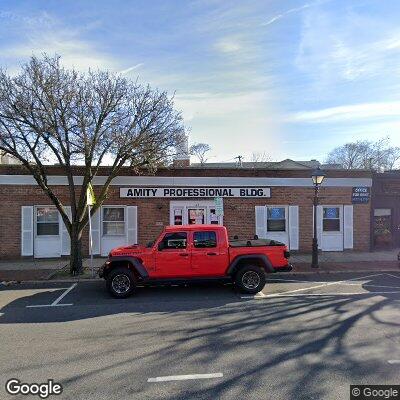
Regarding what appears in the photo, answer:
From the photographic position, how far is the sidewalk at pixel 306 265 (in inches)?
505

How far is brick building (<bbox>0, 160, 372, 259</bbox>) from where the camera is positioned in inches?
622

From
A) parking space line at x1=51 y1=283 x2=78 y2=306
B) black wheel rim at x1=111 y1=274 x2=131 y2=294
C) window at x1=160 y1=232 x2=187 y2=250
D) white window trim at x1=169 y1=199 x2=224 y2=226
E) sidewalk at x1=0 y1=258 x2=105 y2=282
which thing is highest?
white window trim at x1=169 y1=199 x2=224 y2=226

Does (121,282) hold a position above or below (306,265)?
above

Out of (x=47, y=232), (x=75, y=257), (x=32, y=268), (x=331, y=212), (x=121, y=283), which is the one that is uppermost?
(x=331, y=212)

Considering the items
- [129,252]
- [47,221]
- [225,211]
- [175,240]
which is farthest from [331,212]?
[47,221]

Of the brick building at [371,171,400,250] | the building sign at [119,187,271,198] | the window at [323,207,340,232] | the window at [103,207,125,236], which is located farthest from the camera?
the brick building at [371,171,400,250]

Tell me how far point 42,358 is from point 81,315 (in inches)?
96.2

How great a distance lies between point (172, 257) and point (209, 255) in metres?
0.97

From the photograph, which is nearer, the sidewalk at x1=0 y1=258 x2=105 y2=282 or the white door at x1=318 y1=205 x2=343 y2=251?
the sidewalk at x1=0 y1=258 x2=105 y2=282

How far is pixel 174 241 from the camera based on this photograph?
995 centimetres

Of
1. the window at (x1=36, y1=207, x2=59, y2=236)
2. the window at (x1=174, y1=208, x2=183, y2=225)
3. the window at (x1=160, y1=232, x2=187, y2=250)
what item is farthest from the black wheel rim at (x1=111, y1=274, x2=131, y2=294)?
the window at (x1=36, y1=207, x2=59, y2=236)

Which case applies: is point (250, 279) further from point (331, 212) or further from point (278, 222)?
point (331, 212)

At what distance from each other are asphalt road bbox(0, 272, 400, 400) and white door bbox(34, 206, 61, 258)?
5.97 meters

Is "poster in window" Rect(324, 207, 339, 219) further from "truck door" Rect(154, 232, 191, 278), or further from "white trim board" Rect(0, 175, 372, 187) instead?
"truck door" Rect(154, 232, 191, 278)
